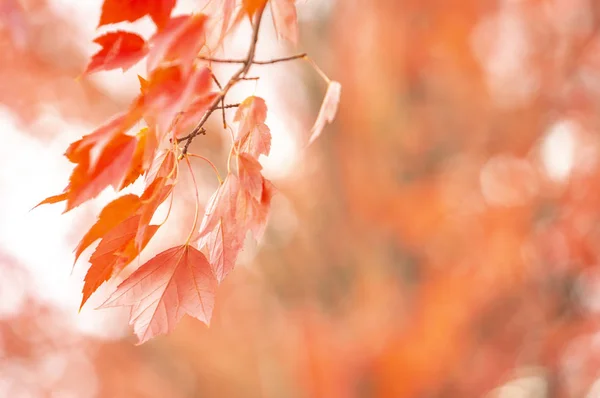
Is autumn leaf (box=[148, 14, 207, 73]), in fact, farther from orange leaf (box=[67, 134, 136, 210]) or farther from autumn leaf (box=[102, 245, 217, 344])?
autumn leaf (box=[102, 245, 217, 344])

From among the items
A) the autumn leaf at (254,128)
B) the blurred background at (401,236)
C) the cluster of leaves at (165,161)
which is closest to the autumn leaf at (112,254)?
the cluster of leaves at (165,161)

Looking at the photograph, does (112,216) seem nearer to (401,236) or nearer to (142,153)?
(142,153)

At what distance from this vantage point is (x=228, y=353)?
81.4 inches

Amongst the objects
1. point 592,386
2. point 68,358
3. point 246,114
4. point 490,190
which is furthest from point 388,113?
point 246,114

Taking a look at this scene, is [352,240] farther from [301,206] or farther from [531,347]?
[531,347]

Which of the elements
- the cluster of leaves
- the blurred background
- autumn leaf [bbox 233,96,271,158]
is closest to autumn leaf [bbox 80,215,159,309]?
the cluster of leaves

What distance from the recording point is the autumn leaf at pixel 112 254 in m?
0.46

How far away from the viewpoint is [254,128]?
52 cm

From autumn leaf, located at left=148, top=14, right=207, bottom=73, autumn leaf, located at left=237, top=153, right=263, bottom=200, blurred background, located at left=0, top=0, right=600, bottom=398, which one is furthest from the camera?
blurred background, located at left=0, top=0, right=600, bottom=398

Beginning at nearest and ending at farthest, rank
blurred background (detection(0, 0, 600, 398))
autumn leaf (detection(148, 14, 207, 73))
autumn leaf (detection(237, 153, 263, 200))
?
autumn leaf (detection(148, 14, 207, 73)), autumn leaf (detection(237, 153, 263, 200)), blurred background (detection(0, 0, 600, 398))

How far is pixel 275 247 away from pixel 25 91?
2.95 ft

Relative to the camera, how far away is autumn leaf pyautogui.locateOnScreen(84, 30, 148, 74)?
→ 45cm

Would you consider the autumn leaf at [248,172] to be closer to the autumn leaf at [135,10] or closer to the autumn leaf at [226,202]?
the autumn leaf at [226,202]

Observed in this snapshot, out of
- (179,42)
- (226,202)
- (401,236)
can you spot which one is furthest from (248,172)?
(401,236)
